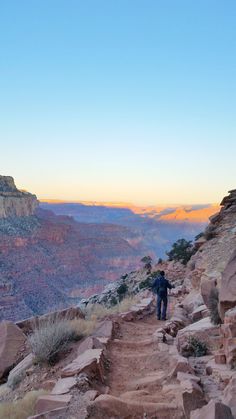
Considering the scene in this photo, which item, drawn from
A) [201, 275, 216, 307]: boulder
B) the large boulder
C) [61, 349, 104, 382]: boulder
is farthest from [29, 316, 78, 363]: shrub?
the large boulder

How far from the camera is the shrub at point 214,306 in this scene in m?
8.69

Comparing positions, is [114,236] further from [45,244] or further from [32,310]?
[32,310]

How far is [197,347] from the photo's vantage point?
7.97 m

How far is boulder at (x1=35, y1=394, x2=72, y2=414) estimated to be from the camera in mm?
5625

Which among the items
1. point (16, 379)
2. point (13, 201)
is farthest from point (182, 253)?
point (13, 201)

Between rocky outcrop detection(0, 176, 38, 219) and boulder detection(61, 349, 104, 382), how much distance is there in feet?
210

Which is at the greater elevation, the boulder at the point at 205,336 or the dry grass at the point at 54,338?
the boulder at the point at 205,336

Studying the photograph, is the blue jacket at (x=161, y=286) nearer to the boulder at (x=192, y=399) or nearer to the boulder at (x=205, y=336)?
the boulder at (x=205, y=336)

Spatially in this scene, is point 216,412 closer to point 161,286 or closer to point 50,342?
point 50,342

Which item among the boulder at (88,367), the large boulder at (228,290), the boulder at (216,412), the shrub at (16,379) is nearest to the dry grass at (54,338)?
the shrub at (16,379)

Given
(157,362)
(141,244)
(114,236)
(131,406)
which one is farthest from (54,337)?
(141,244)

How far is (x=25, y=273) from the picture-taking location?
65.3 m

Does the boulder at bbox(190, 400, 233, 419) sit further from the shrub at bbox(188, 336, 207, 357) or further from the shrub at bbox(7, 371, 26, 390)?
the shrub at bbox(7, 371, 26, 390)

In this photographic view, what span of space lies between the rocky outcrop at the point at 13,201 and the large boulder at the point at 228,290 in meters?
64.8
